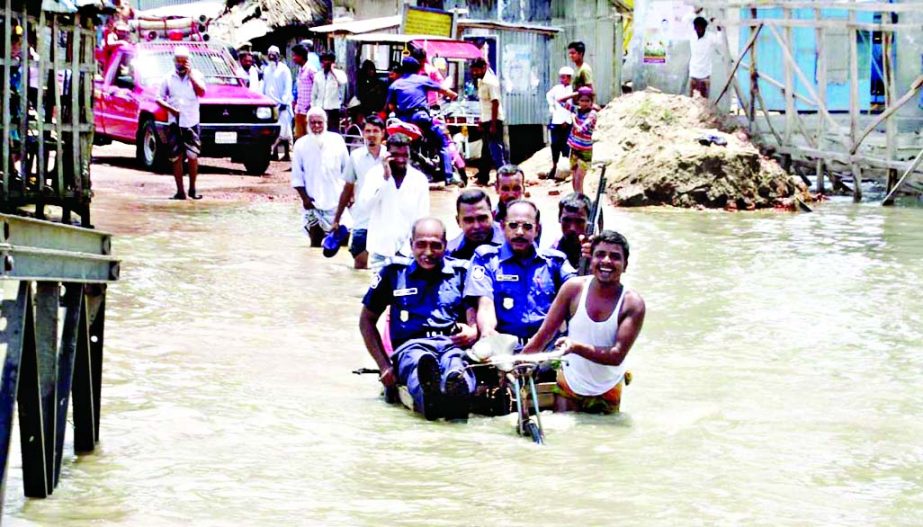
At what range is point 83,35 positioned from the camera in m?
13.5

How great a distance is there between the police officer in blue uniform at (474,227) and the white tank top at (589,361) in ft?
3.25

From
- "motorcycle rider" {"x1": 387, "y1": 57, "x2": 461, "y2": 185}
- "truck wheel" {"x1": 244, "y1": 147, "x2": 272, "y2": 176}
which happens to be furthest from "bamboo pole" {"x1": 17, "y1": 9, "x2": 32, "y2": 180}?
"truck wheel" {"x1": 244, "y1": 147, "x2": 272, "y2": 176}

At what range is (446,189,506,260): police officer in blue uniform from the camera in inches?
324

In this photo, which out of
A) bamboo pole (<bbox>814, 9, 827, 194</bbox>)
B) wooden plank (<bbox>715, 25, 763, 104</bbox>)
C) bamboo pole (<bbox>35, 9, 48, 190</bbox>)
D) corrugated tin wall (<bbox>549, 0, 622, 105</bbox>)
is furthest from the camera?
corrugated tin wall (<bbox>549, 0, 622, 105</bbox>)

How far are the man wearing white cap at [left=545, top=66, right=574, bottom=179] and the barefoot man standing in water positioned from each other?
12.4 metres

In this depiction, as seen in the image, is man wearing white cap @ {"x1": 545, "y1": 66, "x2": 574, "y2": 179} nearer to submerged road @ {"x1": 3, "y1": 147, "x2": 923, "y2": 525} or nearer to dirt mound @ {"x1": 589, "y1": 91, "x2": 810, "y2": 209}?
dirt mound @ {"x1": 589, "y1": 91, "x2": 810, "y2": 209}

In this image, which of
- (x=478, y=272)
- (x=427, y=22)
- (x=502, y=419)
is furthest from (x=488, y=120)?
(x=502, y=419)

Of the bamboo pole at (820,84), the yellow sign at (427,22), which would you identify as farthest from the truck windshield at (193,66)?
the bamboo pole at (820,84)

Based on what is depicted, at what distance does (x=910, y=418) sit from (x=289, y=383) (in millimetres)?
3511

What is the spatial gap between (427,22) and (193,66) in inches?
144

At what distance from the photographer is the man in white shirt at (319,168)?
13.0m

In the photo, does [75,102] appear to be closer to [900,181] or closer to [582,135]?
[582,135]

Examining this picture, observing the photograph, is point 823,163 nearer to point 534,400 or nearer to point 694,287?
point 694,287

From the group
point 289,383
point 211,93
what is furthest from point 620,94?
point 289,383
